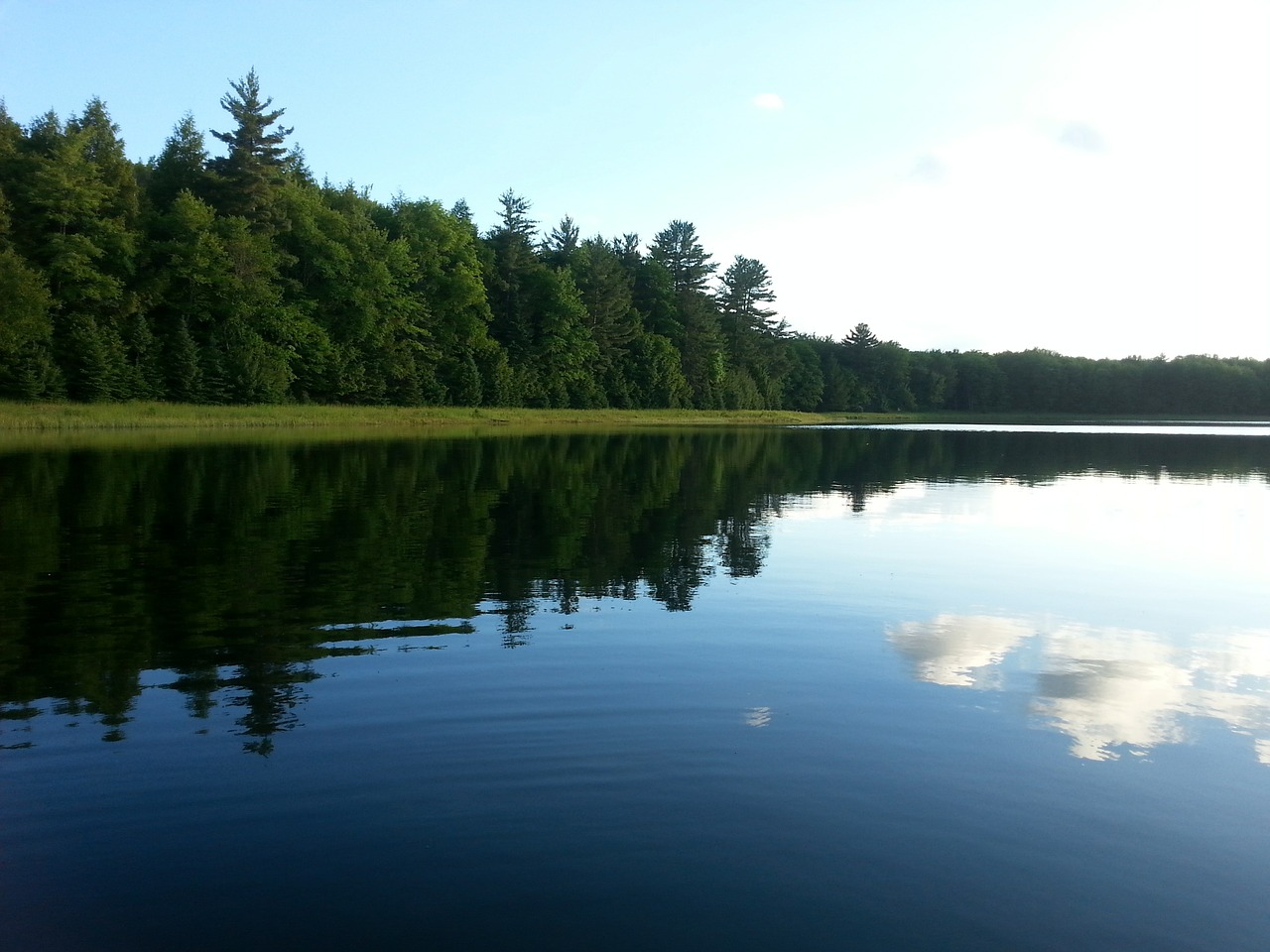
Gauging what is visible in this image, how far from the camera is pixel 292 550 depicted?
52.1ft

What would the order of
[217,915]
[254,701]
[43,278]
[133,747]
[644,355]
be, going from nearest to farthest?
[217,915], [133,747], [254,701], [43,278], [644,355]

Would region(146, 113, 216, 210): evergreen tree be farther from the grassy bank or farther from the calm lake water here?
the calm lake water

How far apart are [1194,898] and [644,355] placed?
10025 cm

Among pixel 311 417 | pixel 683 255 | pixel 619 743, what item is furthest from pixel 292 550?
pixel 683 255

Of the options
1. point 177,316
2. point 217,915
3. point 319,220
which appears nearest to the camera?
point 217,915

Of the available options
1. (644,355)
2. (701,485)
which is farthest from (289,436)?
(644,355)

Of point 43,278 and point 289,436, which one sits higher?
point 43,278

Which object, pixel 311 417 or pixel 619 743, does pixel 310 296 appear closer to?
pixel 311 417

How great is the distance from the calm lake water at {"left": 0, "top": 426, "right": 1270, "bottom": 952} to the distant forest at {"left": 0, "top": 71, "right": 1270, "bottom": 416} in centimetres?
4555

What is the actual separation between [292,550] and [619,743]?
980 cm

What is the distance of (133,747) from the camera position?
7203 millimetres

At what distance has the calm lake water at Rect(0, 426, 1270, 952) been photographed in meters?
5.20

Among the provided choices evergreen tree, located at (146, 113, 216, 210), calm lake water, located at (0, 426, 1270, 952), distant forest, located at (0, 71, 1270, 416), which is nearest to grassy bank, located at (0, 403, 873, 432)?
distant forest, located at (0, 71, 1270, 416)

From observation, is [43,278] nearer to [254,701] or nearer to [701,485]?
[701,485]
